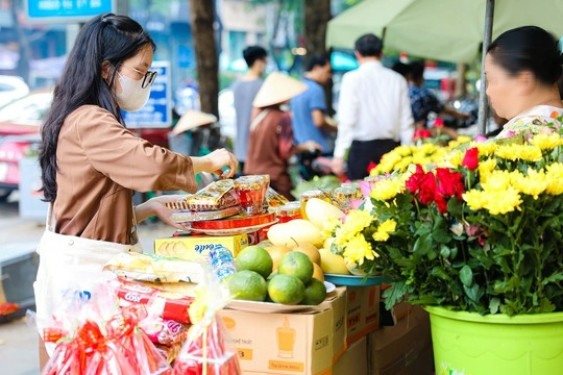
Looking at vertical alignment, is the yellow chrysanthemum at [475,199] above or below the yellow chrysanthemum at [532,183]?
below

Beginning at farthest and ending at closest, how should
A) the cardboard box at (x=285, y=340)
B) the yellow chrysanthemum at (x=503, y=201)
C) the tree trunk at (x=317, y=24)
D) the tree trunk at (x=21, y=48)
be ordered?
the tree trunk at (x=21, y=48), the tree trunk at (x=317, y=24), the cardboard box at (x=285, y=340), the yellow chrysanthemum at (x=503, y=201)

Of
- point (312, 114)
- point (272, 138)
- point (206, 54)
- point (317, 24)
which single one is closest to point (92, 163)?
point (272, 138)

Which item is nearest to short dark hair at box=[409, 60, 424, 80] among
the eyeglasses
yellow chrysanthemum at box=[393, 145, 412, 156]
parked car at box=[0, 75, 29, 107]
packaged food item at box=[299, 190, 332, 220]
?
yellow chrysanthemum at box=[393, 145, 412, 156]

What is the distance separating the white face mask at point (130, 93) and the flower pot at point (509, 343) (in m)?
1.38

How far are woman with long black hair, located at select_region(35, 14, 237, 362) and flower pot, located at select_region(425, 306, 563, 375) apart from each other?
1.09m

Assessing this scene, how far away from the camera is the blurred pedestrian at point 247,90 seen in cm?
839

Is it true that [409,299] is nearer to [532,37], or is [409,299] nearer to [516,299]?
[516,299]

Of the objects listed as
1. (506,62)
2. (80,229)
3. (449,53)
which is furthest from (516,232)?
(449,53)

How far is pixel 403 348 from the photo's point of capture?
360 centimetres

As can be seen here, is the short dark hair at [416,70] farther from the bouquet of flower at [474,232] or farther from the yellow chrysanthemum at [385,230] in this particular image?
the yellow chrysanthemum at [385,230]

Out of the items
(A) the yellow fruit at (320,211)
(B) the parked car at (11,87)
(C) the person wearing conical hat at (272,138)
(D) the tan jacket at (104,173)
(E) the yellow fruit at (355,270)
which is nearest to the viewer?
(D) the tan jacket at (104,173)

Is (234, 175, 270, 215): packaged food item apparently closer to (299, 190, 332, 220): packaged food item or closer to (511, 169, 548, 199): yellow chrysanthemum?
(299, 190, 332, 220): packaged food item

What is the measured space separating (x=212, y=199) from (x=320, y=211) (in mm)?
500

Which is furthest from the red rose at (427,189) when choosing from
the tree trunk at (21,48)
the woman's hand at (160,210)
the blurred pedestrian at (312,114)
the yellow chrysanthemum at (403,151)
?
the tree trunk at (21,48)
